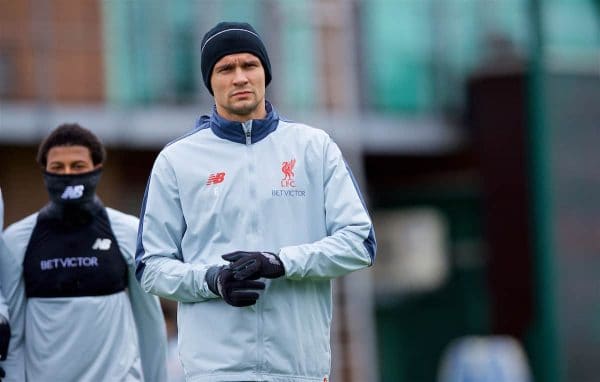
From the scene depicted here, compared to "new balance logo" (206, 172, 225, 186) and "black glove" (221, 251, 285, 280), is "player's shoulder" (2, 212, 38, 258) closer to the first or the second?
"new balance logo" (206, 172, 225, 186)

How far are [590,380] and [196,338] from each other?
980cm

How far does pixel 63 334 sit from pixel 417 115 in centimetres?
1316

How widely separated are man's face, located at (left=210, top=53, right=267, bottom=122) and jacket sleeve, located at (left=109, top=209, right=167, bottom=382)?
1244 mm

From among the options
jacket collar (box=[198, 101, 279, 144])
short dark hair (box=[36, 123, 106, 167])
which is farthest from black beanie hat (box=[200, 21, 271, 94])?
short dark hair (box=[36, 123, 106, 167])

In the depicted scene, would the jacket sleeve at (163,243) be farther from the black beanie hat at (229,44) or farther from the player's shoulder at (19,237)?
the player's shoulder at (19,237)

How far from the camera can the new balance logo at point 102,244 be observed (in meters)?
6.52

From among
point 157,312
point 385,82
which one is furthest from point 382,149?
point 157,312

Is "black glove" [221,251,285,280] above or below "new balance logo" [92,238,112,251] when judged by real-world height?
above

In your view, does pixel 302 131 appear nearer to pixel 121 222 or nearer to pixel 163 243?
pixel 163 243

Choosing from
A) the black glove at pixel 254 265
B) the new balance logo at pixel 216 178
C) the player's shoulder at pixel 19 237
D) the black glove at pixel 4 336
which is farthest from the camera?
the player's shoulder at pixel 19 237

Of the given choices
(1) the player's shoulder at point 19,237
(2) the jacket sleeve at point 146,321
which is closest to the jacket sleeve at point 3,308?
(1) the player's shoulder at point 19,237

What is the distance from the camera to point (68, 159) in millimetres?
6527

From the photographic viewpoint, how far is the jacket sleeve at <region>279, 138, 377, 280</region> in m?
5.25

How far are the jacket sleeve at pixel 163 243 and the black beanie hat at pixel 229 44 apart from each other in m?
0.40
